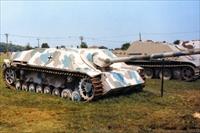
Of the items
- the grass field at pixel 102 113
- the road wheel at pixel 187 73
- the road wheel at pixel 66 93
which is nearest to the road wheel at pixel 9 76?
the grass field at pixel 102 113

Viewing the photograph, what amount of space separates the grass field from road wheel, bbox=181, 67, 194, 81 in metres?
6.55

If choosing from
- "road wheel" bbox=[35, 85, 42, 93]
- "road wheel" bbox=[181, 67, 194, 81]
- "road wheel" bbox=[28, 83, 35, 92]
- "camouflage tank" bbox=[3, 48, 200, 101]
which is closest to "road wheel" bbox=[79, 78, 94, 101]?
"camouflage tank" bbox=[3, 48, 200, 101]

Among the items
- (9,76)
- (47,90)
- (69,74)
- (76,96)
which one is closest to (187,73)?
(47,90)

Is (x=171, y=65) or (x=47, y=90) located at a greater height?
(x=171, y=65)

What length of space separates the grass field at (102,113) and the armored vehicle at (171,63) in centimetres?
653

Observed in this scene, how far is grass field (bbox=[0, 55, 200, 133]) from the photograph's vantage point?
38.8 ft

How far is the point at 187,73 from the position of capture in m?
25.8

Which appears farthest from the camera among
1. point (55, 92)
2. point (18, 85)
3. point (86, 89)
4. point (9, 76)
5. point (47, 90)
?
point (9, 76)

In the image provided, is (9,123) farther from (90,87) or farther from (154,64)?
(154,64)

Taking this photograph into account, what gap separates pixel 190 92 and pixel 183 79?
20.8 ft

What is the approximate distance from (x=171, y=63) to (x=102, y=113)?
12.9 metres

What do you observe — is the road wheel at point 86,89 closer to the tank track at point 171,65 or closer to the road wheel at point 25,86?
the road wheel at point 25,86

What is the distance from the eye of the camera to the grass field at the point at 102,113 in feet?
38.8

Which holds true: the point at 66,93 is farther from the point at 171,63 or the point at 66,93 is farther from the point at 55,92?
the point at 171,63
